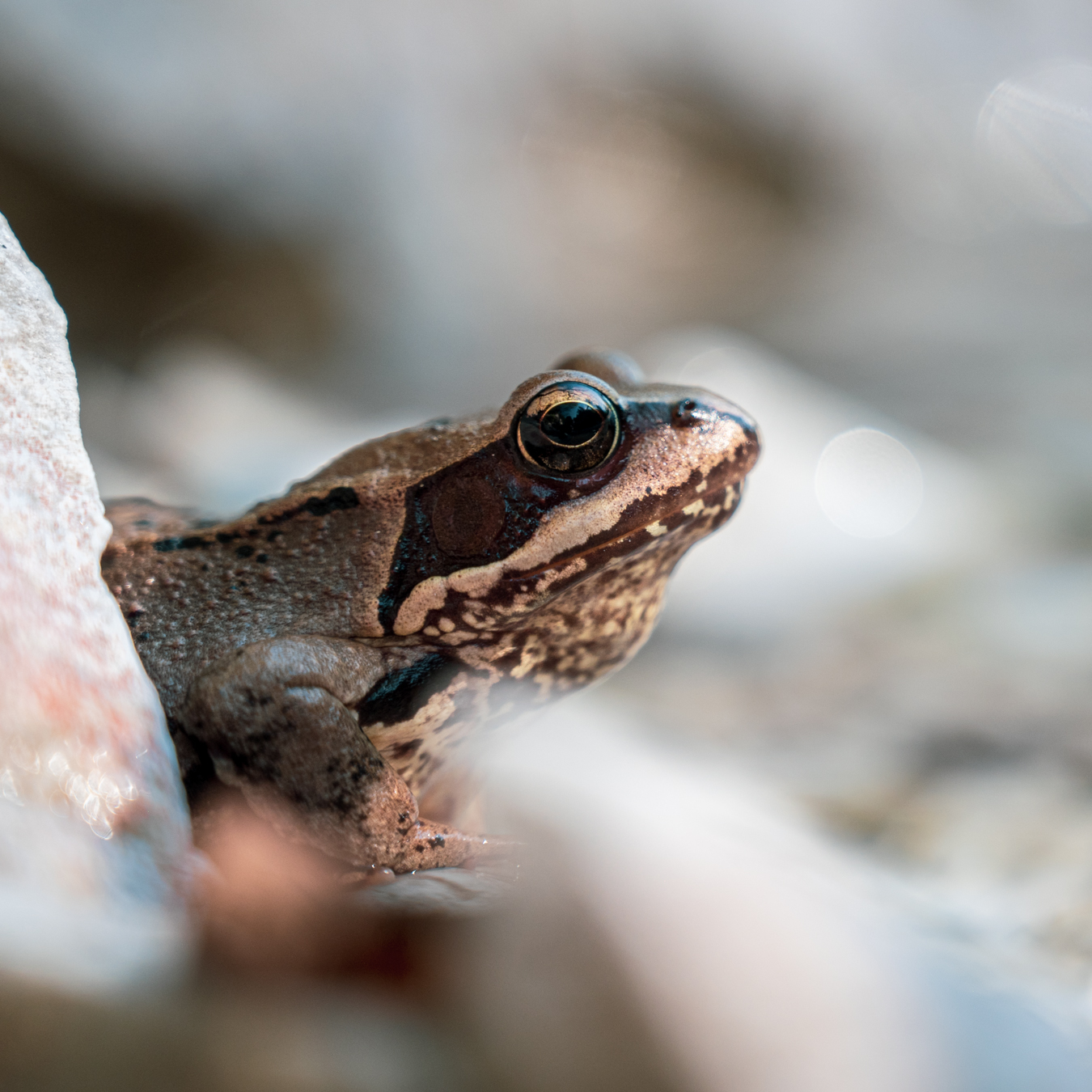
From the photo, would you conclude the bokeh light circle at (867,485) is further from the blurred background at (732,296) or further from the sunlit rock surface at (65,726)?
the sunlit rock surface at (65,726)

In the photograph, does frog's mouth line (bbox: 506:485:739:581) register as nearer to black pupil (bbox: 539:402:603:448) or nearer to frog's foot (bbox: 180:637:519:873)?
black pupil (bbox: 539:402:603:448)

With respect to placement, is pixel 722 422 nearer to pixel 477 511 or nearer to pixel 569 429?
pixel 569 429

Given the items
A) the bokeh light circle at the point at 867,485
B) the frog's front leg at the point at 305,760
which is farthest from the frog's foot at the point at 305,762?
the bokeh light circle at the point at 867,485

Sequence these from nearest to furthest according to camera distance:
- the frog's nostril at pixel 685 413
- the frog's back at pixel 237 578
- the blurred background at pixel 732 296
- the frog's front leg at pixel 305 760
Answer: the frog's front leg at pixel 305 760, the frog's back at pixel 237 578, the frog's nostril at pixel 685 413, the blurred background at pixel 732 296

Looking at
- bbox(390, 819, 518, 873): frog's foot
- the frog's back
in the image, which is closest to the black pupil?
the frog's back

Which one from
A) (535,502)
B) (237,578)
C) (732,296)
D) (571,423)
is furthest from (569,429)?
(732,296)

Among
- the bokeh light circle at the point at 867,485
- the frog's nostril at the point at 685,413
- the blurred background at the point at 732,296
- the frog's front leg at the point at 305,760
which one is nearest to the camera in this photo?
the frog's front leg at the point at 305,760

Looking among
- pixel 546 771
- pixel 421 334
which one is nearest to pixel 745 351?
pixel 421 334

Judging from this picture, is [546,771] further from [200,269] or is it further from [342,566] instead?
[200,269]
